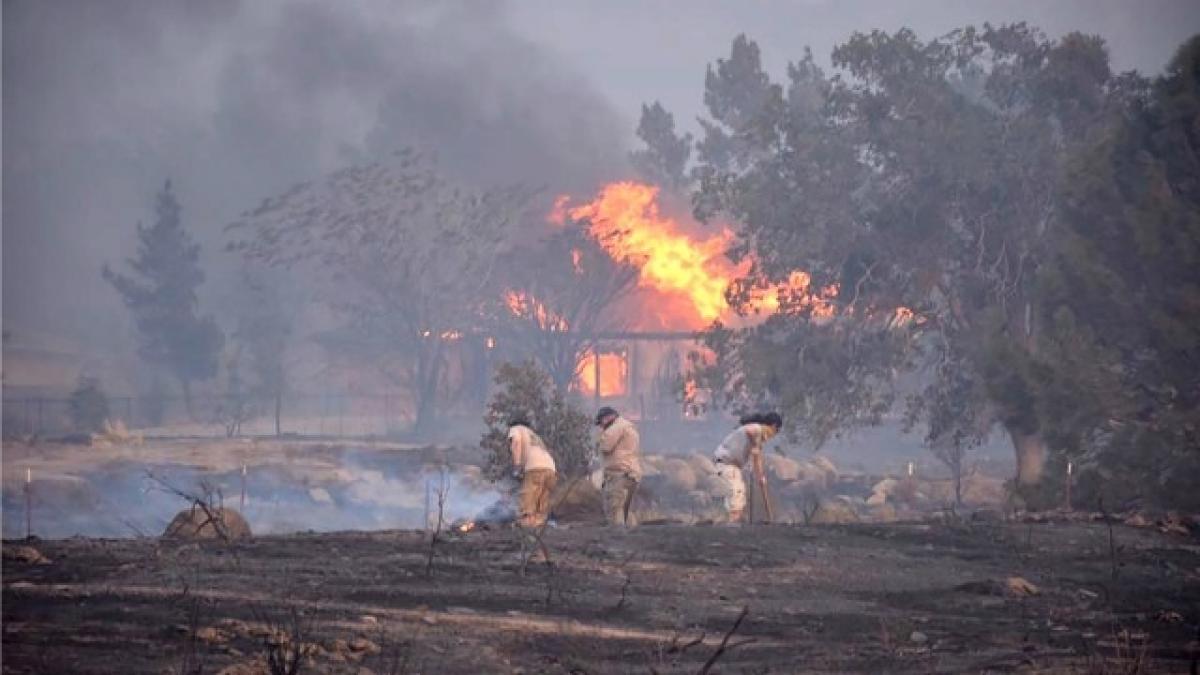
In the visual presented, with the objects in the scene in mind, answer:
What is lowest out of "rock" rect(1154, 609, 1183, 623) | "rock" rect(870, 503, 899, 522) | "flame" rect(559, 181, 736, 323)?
"rock" rect(1154, 609, 1183, 623)

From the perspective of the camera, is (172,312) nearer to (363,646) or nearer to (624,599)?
(624,599)

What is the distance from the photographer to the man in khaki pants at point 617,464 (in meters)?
18.5

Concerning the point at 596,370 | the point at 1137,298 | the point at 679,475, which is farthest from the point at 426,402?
the point at 1137,298

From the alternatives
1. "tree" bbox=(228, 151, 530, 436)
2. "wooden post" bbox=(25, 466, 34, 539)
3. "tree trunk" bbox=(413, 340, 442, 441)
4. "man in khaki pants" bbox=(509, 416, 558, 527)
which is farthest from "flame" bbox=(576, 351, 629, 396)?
"man in khaki pants" bbox=(509, 416, 558, 527)

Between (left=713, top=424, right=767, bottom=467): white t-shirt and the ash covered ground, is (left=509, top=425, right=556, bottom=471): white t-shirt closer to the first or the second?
the ash covered ground

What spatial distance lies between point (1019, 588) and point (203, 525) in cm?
716

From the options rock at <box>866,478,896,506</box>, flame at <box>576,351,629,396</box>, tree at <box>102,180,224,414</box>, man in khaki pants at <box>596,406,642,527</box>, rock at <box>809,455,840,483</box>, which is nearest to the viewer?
man in khaki pants at <box>596,406,642,527</box>

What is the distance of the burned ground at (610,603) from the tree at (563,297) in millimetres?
39519

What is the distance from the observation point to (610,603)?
40.4ft

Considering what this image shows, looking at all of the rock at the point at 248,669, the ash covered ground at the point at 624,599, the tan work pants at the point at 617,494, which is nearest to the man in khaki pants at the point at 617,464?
the tan work pants at the point at 617,494

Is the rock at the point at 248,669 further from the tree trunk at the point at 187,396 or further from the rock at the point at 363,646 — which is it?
the tree trunk at the point at 187,396

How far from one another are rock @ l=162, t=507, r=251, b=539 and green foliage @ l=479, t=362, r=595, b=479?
16.6 ft

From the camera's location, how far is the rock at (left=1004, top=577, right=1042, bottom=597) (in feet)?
44.3

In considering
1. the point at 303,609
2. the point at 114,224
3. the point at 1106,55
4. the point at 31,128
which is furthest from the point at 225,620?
the point at 31,128
